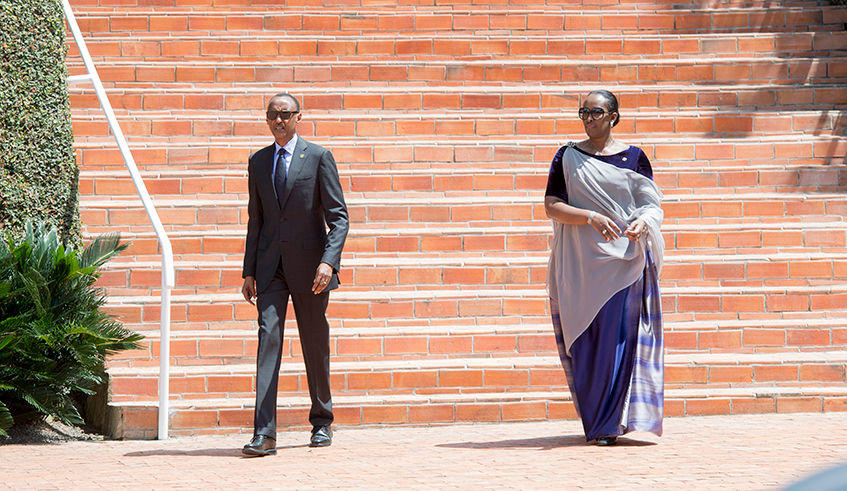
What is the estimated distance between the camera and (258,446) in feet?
16.5

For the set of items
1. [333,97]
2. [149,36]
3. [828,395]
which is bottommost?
[828,395]

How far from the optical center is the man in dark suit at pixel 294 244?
5227mm

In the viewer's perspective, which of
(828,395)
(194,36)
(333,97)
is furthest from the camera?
(194,36)

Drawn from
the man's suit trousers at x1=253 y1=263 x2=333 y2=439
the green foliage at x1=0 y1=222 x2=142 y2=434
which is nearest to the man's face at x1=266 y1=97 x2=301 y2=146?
the man's suit trousers at x1=253 y1=263 x2=333 y2=439

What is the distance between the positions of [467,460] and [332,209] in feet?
4.82

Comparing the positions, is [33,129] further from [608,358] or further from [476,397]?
[608,358]

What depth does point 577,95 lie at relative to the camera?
9250mm

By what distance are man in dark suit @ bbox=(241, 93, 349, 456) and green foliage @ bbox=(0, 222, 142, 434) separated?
3.37 feet

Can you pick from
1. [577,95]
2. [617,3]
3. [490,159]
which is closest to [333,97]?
[490,159]

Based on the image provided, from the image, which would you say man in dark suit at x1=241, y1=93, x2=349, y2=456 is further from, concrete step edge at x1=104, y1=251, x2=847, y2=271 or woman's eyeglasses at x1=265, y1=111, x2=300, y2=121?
concrete step edge at x1=104, y1=251, x2=847, y2=271

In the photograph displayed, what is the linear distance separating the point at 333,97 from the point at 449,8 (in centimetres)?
219

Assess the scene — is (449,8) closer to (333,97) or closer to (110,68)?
(333,97)

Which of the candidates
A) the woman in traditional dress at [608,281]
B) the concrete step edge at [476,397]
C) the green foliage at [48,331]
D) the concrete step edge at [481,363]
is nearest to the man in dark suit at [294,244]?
the concrete step edge at [476,397]

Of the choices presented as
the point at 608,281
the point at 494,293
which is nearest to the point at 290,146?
the point at 608,281
